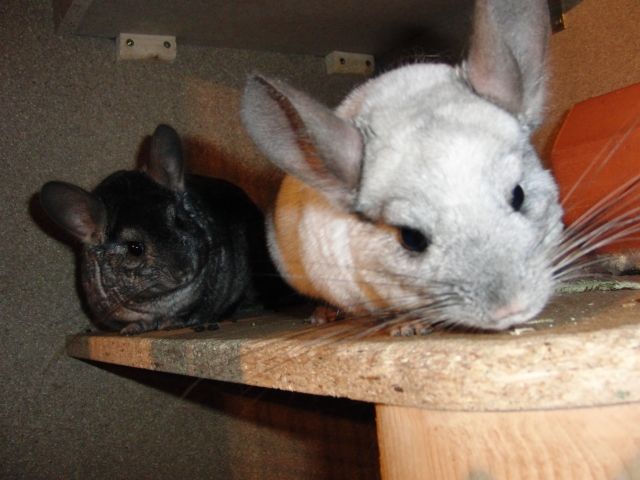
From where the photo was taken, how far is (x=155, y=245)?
2.42 metres

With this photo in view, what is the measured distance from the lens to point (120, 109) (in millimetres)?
2836

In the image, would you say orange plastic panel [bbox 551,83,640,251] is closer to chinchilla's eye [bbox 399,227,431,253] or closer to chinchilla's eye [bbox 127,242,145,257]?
chinchilla's eye [bbox 399,227,431,253]

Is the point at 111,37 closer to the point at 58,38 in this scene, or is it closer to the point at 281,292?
the point at 58,38

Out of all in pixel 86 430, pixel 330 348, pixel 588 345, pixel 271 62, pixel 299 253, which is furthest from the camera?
pixel 271 62

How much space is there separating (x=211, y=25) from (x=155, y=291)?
1.19 meters

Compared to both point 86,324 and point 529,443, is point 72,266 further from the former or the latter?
point 529,443

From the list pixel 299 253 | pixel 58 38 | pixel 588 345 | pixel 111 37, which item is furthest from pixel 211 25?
pixel 588 345

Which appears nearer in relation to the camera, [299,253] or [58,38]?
[299,253]

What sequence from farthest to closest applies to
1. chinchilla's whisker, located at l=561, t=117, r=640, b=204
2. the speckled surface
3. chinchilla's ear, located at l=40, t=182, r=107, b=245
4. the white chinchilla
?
the speckled surface < chinchilla's ear, located at l=40, t=182, r=107, b=245 < chinchilla's whisker, located at l=561, t=117, r=640, b=204 < the white chinchilla

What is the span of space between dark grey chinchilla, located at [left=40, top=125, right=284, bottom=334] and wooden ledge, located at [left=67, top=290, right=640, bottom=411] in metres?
1.28

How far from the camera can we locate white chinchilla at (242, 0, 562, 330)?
108cm

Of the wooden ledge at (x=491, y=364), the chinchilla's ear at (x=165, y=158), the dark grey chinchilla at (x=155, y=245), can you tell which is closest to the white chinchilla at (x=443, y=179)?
the wooden ledge at (x=491, y=364)

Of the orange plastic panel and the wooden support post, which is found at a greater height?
the orange plastic panel

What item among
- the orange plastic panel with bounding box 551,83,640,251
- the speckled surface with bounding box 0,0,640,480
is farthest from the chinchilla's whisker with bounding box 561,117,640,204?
the speckled surface with bounding box 0,0,640,480
